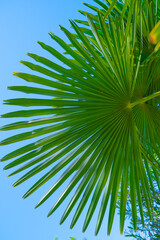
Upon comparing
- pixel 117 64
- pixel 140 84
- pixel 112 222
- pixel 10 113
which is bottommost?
pixel 10 113

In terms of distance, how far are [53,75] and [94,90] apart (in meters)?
0.24

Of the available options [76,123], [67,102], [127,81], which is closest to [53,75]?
[67,102]

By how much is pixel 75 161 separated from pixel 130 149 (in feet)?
1.15

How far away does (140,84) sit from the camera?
195 cm

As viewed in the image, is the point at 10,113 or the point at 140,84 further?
the point at 140,84

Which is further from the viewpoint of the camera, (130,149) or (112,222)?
(130,149)

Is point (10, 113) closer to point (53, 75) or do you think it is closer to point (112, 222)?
point (53, 75)

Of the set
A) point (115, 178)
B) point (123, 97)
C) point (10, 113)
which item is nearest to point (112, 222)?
point (115, 178)

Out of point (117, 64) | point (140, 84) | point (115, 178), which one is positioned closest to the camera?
point (117, 64)

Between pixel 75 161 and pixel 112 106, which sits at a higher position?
pixel 112 106

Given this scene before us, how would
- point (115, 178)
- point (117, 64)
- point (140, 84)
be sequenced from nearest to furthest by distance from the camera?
1. point (117, 64)
2. point (115, 178)
3. point (140, 84)

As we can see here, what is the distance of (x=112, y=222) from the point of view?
5.60 feet

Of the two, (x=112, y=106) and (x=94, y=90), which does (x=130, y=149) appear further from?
(x=94, y=90)

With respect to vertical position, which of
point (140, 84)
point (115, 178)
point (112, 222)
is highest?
point (140, 84)
